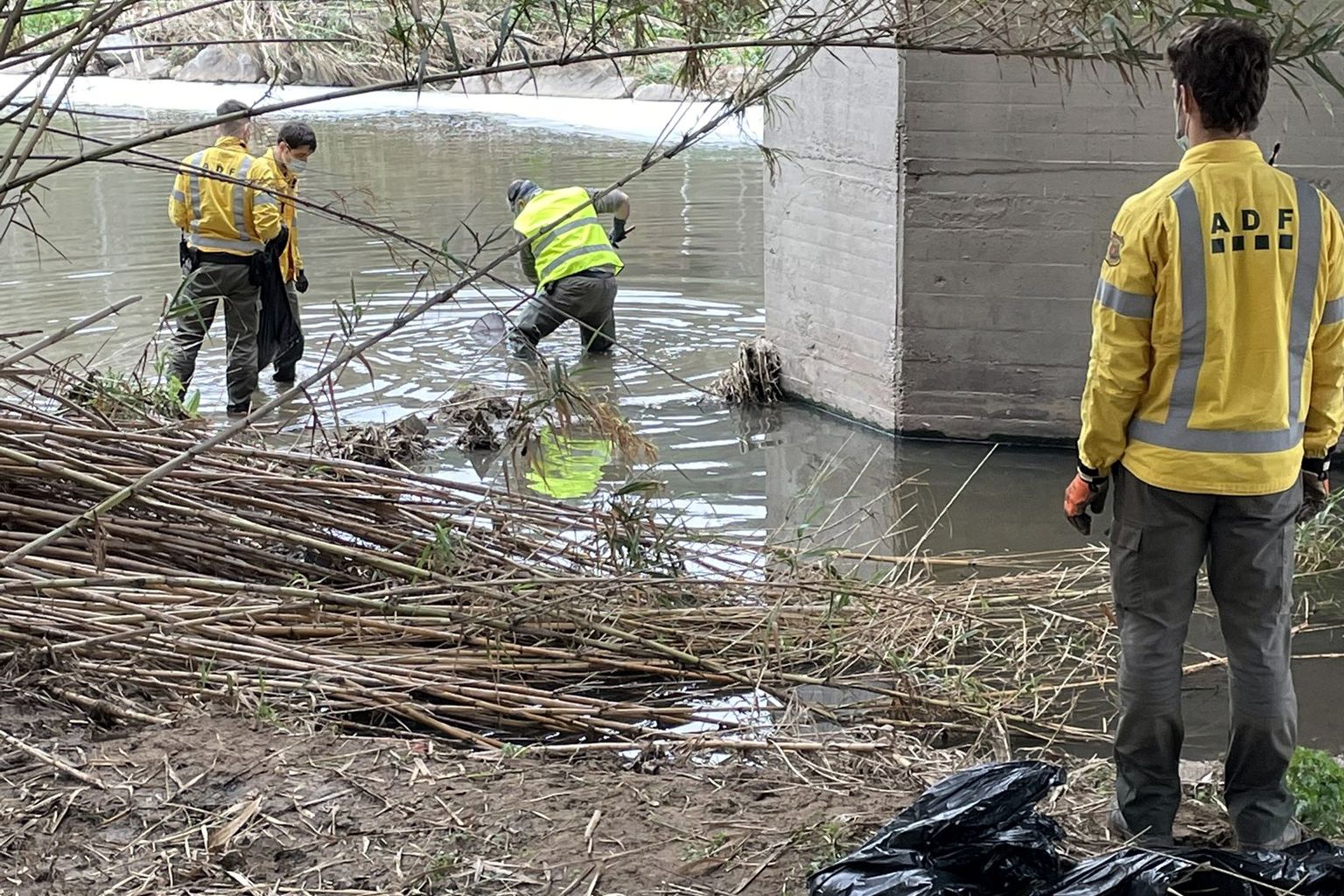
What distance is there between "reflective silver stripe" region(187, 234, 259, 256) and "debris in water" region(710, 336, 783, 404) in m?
2.98

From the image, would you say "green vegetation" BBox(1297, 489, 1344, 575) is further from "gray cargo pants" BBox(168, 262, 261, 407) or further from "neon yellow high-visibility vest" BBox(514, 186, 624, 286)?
"gray cargo pants" BBox(168, 262, 261, 407)

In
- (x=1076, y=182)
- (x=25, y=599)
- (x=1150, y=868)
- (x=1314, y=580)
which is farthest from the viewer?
(x=1076, y=182)

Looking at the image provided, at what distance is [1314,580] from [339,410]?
5391mm

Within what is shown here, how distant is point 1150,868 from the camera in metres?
2.65

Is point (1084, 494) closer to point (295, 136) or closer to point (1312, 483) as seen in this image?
point (1312, 483)

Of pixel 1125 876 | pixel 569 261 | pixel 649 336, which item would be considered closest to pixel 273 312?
pixel 569 261

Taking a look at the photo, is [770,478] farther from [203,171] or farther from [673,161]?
[673,161]

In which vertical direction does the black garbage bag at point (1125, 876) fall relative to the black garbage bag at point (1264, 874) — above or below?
above

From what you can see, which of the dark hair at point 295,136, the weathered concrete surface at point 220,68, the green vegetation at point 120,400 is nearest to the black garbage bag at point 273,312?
the dark hair at point 295,136

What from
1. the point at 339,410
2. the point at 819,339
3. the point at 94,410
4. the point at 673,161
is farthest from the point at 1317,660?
the point at 673,161

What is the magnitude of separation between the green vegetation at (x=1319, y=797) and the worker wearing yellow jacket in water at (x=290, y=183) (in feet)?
18.5

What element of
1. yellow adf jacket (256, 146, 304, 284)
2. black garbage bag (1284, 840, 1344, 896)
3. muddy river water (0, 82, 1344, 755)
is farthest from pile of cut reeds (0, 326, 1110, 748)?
yellow adf jacket (256, 146, 304, 284)

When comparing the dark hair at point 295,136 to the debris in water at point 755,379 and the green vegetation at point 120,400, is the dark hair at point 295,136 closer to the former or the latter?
the green vegetation at point 120,400

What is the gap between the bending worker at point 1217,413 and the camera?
9.64 feet
